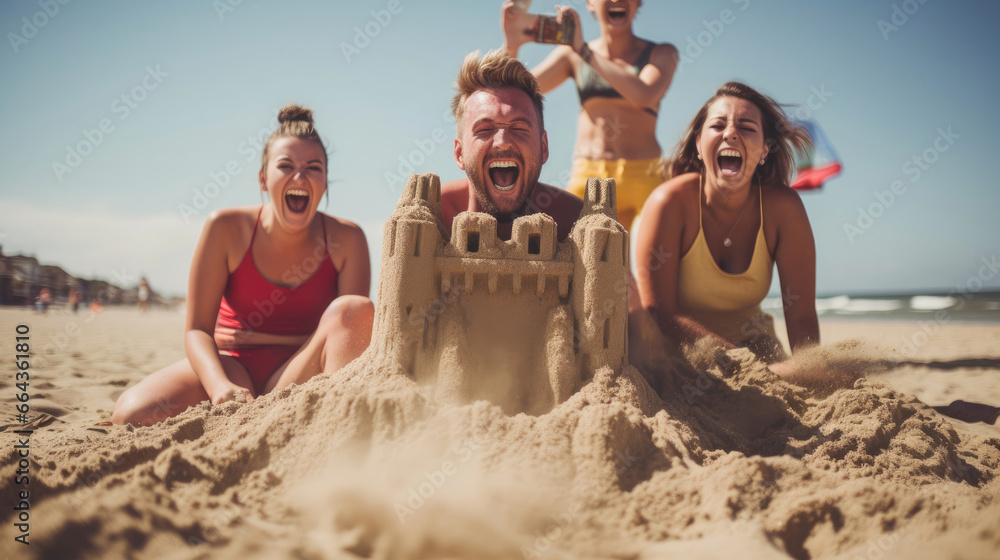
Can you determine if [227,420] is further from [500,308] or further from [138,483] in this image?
[500,308]

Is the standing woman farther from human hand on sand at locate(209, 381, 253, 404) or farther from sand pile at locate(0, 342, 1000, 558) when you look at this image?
human hand on sand at locate(209, 381, 253, 404)

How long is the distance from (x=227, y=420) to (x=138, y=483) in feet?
2.03

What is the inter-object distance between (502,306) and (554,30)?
238cm

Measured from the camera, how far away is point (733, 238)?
12.6 feet

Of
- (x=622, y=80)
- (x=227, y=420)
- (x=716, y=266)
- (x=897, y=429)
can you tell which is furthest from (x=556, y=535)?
(x=622, y=80)

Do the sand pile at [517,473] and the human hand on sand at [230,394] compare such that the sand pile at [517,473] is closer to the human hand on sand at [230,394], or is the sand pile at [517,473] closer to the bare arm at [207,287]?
the human hand on sand at [230,394]

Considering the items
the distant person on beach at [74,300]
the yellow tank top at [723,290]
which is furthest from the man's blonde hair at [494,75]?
the distant person on beach at [74,300]

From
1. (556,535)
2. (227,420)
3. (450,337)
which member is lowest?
(556,535)

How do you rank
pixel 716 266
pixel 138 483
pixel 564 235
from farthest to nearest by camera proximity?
1. pixel 716 266
2. pixel 564 235
3. pixel 138 483

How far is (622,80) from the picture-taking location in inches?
176

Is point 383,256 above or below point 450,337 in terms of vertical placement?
above

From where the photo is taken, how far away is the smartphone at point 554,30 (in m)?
4.19

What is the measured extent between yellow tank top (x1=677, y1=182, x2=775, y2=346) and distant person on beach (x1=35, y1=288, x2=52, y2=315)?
1472 centimetres

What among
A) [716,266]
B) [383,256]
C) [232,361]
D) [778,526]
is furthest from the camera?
[716,266]
